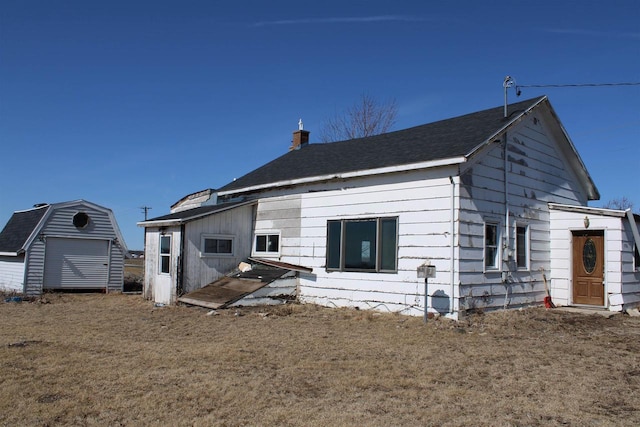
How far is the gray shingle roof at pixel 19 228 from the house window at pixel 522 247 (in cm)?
1659

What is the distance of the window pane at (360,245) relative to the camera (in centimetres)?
1337

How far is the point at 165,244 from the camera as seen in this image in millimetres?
15914

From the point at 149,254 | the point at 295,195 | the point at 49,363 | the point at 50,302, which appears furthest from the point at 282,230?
the point at 49,363

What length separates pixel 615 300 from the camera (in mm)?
13508

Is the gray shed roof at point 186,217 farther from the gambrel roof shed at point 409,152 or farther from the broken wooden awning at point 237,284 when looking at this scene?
the broken wooden awning at point 237,284

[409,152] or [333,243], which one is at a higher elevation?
[409,152]

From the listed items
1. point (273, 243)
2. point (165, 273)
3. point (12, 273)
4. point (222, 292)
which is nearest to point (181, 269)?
point (165, 273)

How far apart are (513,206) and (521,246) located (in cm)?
110

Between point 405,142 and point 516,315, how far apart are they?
18.2ft

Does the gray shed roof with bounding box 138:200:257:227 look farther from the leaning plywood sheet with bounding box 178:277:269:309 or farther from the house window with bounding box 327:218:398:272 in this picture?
the house window with bounding box 327:218:398:272

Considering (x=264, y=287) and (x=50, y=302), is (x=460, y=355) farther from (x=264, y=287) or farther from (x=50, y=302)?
(x=50, y=302)

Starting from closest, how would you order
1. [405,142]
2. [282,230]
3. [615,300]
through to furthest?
[615,300]
[405,142]
[282,230]

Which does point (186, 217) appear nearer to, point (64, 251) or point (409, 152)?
point (409, 152)

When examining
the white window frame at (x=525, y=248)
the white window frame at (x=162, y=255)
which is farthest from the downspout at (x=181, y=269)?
the white window frame at (x=525, y=248)
